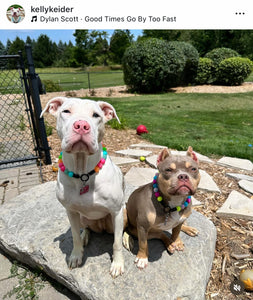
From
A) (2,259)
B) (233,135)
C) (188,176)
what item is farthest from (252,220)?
(233,135)

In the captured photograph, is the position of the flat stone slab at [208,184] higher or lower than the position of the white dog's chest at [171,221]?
lower

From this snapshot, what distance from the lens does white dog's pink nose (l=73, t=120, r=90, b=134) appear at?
156 centimetres

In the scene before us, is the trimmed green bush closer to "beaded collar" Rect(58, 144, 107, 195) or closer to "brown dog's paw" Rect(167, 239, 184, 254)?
"brown dog's paw" Rect(167, 239, 184, 254)

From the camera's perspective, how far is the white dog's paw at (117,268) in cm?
227

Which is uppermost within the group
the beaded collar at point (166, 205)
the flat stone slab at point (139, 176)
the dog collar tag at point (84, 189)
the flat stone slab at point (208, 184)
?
the dog collar tag at point (84, 189)

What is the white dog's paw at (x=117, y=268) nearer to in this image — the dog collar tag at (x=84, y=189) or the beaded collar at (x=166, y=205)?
the beaded collar at (x=166, y=205)

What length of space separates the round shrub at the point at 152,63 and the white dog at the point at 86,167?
1372 cm

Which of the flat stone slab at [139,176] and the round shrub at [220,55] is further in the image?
the round shrub at [220,55]

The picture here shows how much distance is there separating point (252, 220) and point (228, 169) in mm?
1676

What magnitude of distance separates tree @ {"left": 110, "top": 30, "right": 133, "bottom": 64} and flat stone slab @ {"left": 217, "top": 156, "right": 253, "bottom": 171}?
185ft

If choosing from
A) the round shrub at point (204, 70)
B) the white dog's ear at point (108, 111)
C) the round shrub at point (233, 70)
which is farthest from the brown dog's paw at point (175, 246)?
the round shrub at point (204, 70)

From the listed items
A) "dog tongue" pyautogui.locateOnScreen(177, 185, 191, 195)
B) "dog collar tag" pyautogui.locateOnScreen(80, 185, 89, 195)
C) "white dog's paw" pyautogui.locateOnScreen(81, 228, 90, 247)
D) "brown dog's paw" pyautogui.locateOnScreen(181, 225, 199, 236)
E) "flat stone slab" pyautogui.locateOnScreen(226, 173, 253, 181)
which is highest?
"dog tongue" pyautogui.locateOnScreen(177, 185, 191, 195)

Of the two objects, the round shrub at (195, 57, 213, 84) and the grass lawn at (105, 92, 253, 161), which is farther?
the round shrub at (195, 57, 213, 84)

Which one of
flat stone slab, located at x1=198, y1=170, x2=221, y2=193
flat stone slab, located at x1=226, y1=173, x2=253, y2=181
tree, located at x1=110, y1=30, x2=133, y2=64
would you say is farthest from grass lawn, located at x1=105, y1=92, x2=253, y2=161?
tree, located at x1=110, y1=30, x2=133, y2=64
